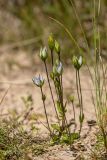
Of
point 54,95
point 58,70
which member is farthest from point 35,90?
point 58,70

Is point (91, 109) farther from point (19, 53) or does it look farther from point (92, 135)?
point (19, 53)

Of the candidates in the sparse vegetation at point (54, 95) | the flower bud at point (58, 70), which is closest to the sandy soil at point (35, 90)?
the sparse vegetation at point (54, 95)

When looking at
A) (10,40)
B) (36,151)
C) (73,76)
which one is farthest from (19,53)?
(36,151)

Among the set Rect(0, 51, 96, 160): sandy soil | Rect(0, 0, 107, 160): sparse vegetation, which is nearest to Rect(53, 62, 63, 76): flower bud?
Rect(0, 0, 107, 160): sparse vegetation

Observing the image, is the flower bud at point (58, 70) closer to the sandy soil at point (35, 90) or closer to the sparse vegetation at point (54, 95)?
the sparse vegetation at point (54, 95)

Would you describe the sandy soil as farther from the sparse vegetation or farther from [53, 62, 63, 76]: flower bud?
[53, 62, 63, 76]: flower bud

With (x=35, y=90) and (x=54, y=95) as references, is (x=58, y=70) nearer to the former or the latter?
(x=54, y=95)

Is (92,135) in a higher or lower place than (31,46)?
lower

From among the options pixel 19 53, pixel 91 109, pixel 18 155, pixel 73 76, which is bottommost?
pixel 18 155
